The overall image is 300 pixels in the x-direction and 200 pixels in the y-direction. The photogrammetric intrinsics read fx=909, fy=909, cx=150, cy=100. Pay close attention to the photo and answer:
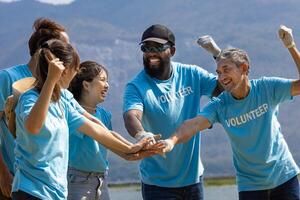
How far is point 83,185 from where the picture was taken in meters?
7.76

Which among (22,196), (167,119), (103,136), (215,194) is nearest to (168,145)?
(167,119)

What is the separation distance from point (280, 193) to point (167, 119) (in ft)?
4.40

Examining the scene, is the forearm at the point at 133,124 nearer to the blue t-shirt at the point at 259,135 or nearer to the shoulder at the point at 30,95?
the blue t-shirt at the point at 259,135

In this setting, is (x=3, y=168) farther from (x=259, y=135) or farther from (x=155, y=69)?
(x=259, y=135)

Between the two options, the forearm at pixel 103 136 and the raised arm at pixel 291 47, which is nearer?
the forearm at pixel 103 136

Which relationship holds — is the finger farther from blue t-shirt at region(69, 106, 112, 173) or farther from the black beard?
the black beard

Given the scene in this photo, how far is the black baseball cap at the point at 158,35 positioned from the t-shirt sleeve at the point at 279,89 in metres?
1.32

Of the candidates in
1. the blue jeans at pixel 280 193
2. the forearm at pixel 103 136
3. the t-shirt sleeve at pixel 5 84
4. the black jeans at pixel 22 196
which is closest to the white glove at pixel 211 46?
the blue jeans at pixel 280 193

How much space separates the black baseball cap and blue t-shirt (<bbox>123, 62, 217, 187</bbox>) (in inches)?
14.4

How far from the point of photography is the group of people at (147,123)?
6.14 metres

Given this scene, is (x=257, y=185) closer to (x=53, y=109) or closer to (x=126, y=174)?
(x=53, y=109)

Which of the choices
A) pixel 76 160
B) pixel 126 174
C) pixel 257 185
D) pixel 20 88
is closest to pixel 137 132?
pixel 76 160

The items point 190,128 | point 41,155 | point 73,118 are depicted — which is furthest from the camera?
point 190,128

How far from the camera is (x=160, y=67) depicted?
8.66 m
